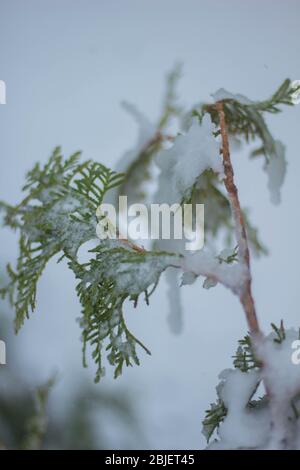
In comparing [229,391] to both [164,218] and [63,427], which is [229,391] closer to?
[164,218]

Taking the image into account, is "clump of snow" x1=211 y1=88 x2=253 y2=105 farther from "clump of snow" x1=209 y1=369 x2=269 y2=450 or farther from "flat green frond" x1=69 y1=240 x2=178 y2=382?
"clump of snow" x1=209 y1=369 x2=269 y2=450

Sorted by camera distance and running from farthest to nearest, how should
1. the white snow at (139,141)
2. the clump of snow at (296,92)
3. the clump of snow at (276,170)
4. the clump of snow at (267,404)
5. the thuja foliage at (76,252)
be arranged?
the white snow at (139,141) → the clump of snow at (276,170) → the clump of snow at (296,92) → the thuja foliage at (76,252) → the clump of snow at (267,404)

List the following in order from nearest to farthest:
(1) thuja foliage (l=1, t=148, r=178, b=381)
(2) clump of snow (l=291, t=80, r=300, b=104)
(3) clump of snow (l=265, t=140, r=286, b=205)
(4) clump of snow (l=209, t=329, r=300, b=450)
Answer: (4) clump of snow (l=209, t=329, r=300, b=450) < (1) thuja foliage (l=1, t=148, r=178, b=381) < (2) clump of snow (l=291, t=80, r=300, b=104) < (3) clump of snow (l=265, t=140, r=286, b=205)

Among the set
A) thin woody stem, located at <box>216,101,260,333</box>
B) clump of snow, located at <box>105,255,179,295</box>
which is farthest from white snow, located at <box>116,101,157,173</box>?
clump of snow, located at <box>105,255,179,295</box>

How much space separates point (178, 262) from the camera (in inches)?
39.6

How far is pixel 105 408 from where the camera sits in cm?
280

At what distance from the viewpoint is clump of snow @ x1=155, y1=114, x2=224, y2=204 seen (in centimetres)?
114

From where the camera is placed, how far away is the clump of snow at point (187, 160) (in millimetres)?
1139

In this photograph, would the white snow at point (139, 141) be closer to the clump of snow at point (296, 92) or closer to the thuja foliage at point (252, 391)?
the clump of snow at point (296, 92)

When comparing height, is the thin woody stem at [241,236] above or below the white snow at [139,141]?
below

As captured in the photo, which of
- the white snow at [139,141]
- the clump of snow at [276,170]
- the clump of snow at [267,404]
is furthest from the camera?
the white snow at [139,141]

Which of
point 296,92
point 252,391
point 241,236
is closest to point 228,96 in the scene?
point 296,92

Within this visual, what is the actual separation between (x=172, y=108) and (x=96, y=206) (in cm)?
75

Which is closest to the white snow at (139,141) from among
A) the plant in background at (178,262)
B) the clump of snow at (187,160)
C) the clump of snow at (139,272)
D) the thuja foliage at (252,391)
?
the plant in background at (178,262)
